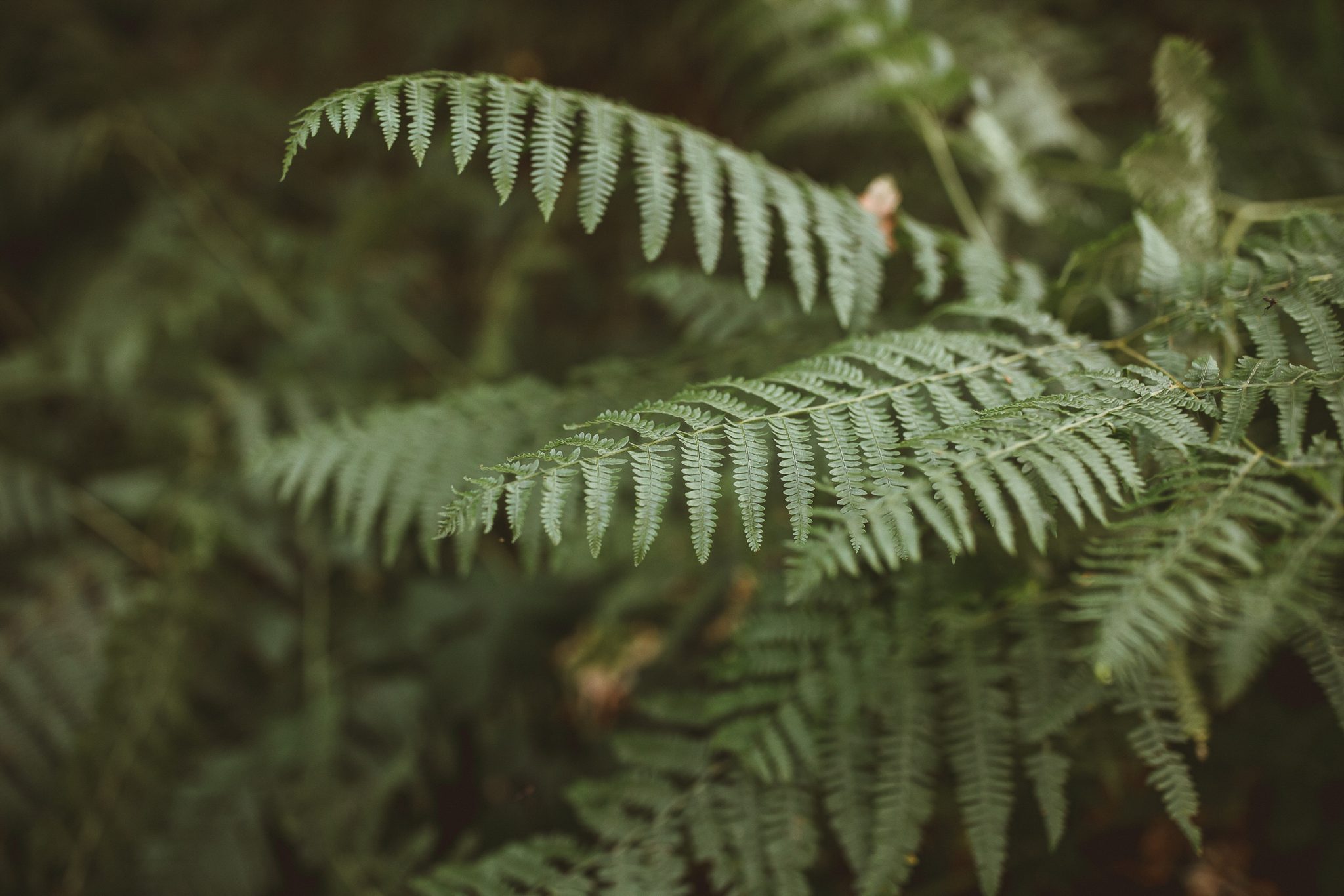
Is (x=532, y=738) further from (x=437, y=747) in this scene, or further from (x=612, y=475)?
(x=612, y=475)

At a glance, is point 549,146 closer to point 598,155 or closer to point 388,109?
point 598,155

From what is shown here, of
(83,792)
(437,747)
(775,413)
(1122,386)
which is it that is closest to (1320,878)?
(1122,386)

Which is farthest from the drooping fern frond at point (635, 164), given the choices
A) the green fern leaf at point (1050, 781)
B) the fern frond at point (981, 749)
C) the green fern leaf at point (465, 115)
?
the green fern leaf at point (1050, 781)

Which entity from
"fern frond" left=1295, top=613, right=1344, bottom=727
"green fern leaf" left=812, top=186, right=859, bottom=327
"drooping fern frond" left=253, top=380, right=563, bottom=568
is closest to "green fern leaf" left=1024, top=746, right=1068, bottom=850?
"fern frond" left=1295, top=613, right=1344, bottom=727

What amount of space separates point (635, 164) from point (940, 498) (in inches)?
23.0

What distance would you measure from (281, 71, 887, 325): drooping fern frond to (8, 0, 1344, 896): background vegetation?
68 mm

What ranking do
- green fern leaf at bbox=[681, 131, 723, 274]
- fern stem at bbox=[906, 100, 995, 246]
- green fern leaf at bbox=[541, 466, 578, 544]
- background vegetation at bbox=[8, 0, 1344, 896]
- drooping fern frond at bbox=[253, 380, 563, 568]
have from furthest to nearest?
fern stem at bbox=[906, 100, 995, 246]
drooping fern frond at bbox=[253, 380, 563, 568]
background vegetation at bbox=[8, 0, 1344, 896]
green fern leaf at bbox=[681, 131, 723, 274]
green fern leaf at bbox=[541, 466, 578, 544]

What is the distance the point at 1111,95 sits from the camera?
1931 mm

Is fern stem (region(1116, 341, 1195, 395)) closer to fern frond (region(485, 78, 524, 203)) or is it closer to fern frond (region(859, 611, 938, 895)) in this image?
fern frond (region(859, 611, 938, 895))

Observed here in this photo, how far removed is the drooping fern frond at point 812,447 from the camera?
76 centimetres

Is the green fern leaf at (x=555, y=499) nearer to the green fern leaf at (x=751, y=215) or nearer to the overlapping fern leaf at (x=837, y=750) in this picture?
the green fern leaf at (x=751, y=215)

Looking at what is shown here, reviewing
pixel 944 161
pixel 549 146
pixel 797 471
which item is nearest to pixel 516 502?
pixel 797 471

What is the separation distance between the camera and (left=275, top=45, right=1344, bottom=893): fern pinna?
79 cm

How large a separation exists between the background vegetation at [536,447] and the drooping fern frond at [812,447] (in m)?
0.13
